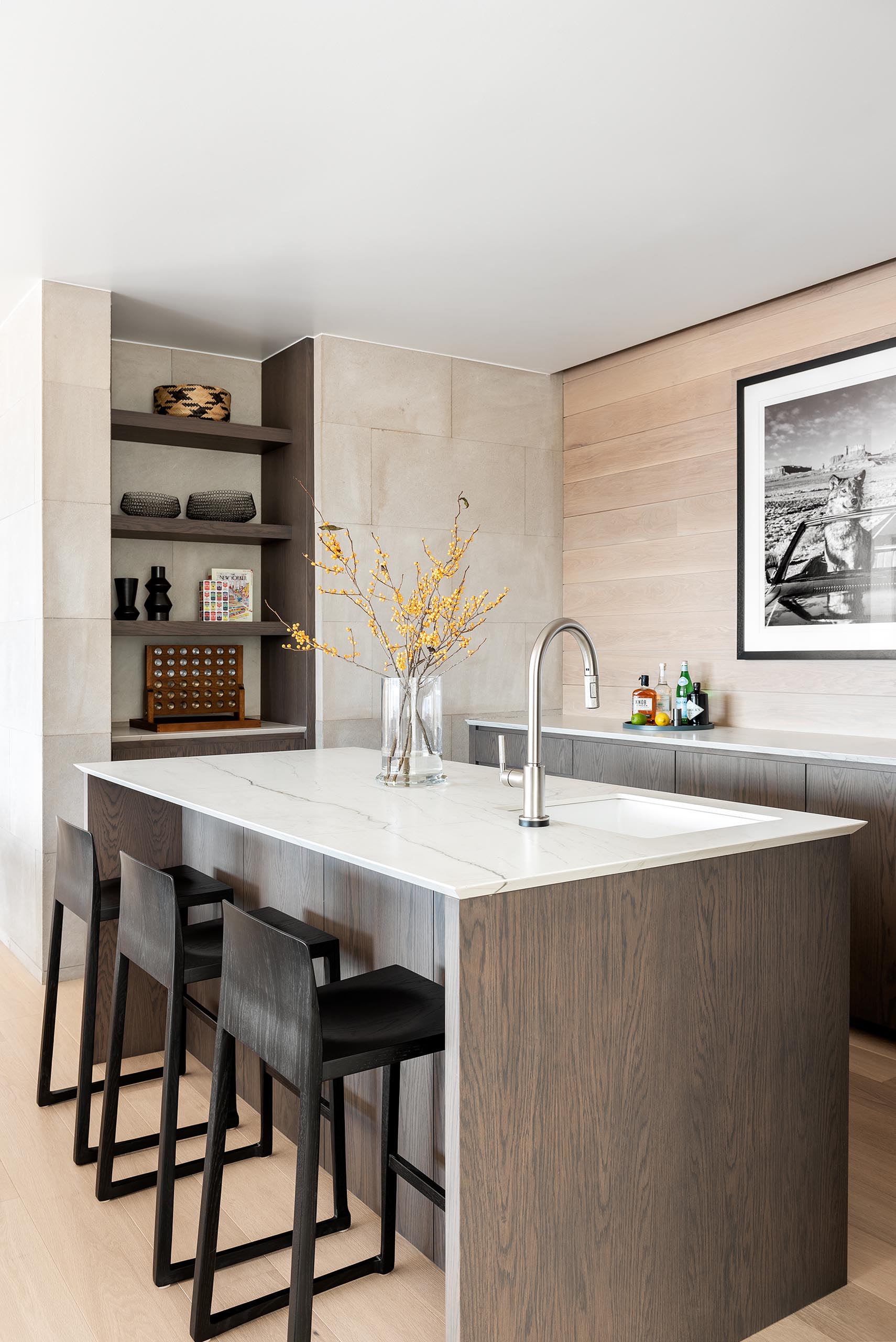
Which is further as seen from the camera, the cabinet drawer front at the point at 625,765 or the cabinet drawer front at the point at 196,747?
the cabinet drawer front at the point at 196,747

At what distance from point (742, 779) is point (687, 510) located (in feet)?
4.62

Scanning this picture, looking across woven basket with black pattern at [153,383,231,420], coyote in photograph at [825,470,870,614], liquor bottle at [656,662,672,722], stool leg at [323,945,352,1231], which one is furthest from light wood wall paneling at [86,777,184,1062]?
coyote in photograph at [825,470,870,614]

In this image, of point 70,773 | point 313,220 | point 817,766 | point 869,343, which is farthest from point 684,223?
A: point 70,773

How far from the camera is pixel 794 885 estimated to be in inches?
72.4

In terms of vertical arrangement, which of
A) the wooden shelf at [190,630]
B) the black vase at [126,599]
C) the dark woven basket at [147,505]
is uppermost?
the dark woven basket at [147,505]

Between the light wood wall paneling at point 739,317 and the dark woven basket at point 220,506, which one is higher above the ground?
the light wood wall paneling at point 739,317

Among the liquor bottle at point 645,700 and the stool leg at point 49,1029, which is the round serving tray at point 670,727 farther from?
the stool leg at point 49,1029

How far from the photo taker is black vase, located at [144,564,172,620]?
14.1 ft

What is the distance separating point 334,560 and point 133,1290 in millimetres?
2875

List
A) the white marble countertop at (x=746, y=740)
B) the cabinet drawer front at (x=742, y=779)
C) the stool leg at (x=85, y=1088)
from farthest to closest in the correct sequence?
the cabinet drawer front at (x=742, y=779) → the white marble countertop at (x=746, y=740) → the stool leg at (x=85, y=1088)

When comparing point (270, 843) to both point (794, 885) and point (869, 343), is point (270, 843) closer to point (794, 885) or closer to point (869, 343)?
point (794, 885)

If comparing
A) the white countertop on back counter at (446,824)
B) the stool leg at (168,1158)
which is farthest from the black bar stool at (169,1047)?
the white countertop on back counter at (446,824)

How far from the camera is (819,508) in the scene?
3.73m

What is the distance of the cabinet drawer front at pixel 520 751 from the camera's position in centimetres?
410
